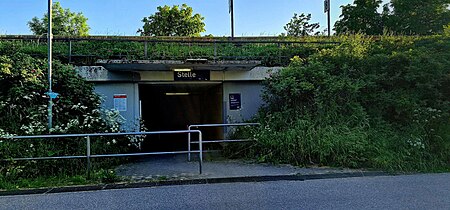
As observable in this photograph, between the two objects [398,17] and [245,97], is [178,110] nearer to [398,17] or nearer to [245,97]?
[245,97]

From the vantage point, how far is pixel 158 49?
1067cm

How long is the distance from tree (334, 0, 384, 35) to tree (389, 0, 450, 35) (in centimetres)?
191

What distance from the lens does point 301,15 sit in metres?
31.8

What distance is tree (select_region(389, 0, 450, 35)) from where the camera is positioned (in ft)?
75.0

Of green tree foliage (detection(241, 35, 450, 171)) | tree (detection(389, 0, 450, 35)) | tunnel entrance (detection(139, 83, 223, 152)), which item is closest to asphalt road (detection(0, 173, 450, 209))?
green tree foliage (detection(241, 35, 450, 171))

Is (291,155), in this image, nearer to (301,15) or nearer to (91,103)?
(91,103)

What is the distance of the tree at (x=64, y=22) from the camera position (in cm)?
3700

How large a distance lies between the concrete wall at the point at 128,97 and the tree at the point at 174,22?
30.1 metres

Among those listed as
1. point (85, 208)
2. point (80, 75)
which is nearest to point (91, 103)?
point (80, 75)

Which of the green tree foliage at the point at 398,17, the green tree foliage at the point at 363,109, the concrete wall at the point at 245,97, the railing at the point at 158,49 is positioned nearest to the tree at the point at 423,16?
the green tree foliage at the point at 398,17

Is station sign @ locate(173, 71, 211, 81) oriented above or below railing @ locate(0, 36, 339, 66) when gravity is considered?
below

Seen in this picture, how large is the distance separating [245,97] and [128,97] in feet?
11.9

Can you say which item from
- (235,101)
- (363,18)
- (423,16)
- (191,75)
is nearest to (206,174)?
(235,101)

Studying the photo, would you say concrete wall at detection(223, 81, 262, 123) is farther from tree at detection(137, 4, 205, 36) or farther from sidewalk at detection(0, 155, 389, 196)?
tree at detection(137, 4, 205, 36)
